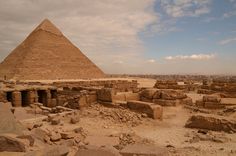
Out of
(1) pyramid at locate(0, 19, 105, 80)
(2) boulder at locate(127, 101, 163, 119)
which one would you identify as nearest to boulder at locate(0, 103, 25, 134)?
(2) boulder at locate(127, 101, 163, 119)

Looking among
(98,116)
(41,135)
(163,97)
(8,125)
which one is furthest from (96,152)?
(163,97)

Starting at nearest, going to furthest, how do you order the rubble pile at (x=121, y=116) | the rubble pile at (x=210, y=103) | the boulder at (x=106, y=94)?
the rubble pile at (x=121, y=116)
the boulder at (x=106, y=94)
the rubble pile at (x=210, y=103)

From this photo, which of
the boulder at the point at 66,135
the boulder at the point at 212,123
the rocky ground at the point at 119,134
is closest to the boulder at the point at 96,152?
the rocky ground at the point at 119,134

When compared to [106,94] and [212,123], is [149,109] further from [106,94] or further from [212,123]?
[106,94]

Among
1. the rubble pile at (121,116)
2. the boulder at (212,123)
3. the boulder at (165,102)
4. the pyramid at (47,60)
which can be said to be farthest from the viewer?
the pyramid at (47,60)

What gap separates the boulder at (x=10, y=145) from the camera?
176 inches

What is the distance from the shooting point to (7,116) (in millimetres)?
5746

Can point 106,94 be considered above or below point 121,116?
above

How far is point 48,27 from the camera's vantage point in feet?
140

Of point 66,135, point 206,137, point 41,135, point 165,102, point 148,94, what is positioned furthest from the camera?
point 148,94

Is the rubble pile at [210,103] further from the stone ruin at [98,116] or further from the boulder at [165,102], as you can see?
the boulder at [165,102]

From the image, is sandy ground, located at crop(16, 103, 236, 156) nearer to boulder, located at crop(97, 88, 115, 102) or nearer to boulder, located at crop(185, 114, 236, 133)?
boulder, located at crop(185, 114, 236, 133)

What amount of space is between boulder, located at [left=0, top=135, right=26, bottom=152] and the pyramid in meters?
31.0

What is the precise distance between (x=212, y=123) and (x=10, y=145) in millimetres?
5267
